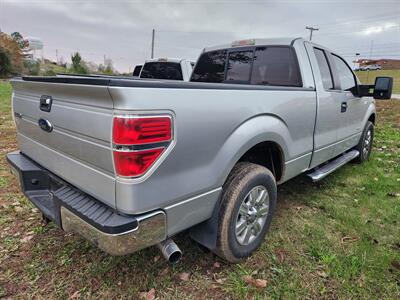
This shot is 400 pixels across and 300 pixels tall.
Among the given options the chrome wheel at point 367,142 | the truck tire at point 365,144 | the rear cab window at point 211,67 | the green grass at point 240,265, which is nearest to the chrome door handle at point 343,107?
the green grass at point 240,265

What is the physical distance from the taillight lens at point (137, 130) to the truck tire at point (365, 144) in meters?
4.39

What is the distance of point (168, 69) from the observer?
7105 millimetres

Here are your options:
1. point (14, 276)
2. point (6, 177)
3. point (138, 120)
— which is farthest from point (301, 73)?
point (6, 177)

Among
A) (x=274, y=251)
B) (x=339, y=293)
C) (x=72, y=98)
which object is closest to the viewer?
(x=72, y=98)

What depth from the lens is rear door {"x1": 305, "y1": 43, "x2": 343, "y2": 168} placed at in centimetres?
329

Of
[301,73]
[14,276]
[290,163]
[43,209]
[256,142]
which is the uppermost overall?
[301,73]

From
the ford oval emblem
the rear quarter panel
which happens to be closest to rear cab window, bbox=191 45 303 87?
the rear quarter panel

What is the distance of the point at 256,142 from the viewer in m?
2.39

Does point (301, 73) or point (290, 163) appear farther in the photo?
point (301, 73)

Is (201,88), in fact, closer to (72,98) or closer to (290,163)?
(72,98)

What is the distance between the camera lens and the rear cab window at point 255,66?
10.8 ft

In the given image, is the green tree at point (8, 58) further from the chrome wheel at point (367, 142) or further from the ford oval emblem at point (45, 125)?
the chrome wheel at point (367, 142)

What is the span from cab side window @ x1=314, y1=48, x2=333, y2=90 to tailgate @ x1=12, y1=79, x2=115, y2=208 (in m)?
2.69

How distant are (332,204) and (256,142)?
6.09 ft
